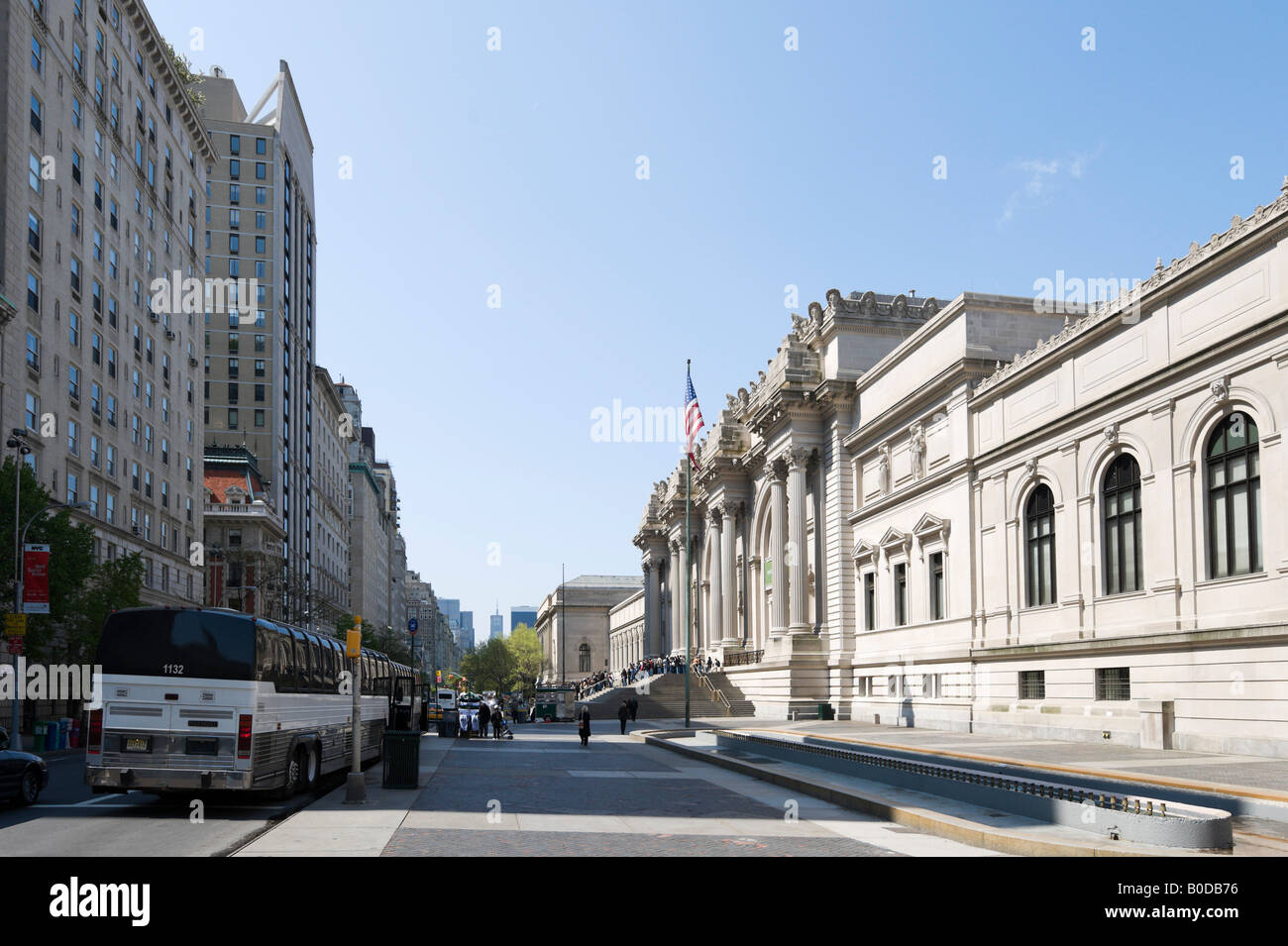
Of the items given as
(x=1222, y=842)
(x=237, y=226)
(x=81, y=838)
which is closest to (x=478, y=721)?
(x=81, y=838)

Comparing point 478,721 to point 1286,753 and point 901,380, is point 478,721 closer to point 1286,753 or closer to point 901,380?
point 901,380

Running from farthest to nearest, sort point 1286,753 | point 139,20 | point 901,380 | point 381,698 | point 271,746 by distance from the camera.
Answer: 1. point 139,20
2. point 901,380
3. point 381,698
4. point 1286,753
5. point 271,746

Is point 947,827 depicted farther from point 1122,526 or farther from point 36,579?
point 36,579

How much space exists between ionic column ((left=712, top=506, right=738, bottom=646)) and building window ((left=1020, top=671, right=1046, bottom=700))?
38.8 metres

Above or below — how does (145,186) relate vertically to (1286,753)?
above

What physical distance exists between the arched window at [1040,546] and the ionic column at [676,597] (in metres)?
57.0

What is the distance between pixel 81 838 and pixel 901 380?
39.3 meters

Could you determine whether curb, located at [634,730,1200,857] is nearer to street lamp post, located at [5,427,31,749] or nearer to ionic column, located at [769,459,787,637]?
street lamp post, located at [5,427,31,749]

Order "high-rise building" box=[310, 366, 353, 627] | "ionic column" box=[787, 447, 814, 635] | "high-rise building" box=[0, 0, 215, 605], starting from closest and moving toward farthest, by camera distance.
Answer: "high-rise building" box=[0, 0, 215, 605]
"ionic column" box=[787, 447, 814, 635]
"high-rise building" box=[310, 366, 353, 627]

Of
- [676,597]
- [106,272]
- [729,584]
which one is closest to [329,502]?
[676,597]

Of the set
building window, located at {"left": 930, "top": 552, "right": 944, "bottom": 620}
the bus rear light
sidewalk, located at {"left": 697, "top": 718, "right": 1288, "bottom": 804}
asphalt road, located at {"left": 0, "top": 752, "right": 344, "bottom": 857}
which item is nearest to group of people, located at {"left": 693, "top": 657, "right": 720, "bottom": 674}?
building window, located at {"left": 930, "top": 552, "right": 944, "bottom": 620}

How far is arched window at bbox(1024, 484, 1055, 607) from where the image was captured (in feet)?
121

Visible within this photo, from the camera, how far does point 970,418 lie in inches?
1673
